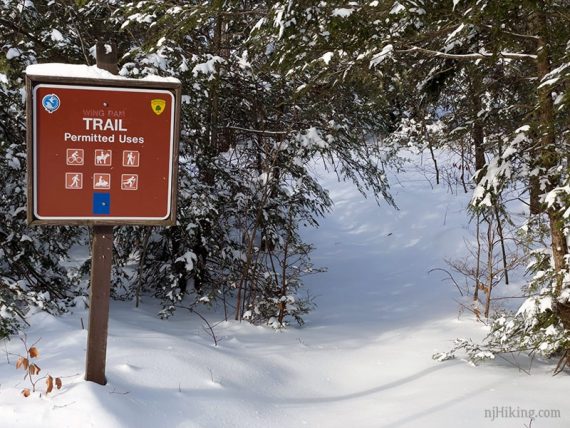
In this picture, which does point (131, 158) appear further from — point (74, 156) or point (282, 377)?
point (282, 377)

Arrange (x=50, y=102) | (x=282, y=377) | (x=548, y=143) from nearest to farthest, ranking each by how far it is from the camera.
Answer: (x=50, y=102), (x=548, y=143), (x=282, y=377)

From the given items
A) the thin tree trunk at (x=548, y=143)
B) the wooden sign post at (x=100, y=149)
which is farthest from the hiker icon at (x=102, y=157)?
the thin tree trunk at (x=548, y=143)

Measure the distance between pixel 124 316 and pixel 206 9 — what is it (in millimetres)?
3958

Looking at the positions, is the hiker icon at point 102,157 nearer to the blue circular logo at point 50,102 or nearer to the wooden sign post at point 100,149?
the wooden sign post at point 100,149

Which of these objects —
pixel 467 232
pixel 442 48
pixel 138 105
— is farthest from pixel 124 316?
pixel 467 232

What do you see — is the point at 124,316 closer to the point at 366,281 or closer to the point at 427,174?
the point at 366,281

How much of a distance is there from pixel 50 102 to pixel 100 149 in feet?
1.32

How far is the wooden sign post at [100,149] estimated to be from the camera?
3441 mm

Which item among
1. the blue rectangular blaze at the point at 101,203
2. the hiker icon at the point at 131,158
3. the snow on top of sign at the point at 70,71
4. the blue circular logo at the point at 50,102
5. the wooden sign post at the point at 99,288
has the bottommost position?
the wooden sign post at the point at 99,288

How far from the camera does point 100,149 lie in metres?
3.52

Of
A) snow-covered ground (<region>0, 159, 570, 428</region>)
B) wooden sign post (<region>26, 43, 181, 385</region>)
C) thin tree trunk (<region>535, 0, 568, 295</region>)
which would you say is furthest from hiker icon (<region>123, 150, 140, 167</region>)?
thin tree trunk (<region>535, 0, 568, 295</region>)

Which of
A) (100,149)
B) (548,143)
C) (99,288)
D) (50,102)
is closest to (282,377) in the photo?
(99,288)

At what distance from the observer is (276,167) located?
7969mm

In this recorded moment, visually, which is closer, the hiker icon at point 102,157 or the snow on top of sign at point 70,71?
the snow on top of sign at point 70,71
